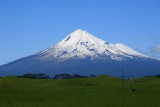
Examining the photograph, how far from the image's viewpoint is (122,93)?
58.3 metres

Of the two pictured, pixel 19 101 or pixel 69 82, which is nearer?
pixel 19 101

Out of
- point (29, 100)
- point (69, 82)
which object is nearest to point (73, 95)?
point (29, 100)

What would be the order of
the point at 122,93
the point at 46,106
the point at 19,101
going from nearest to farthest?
the point at 46,106 → the point at 19,101 → the point at 122,93

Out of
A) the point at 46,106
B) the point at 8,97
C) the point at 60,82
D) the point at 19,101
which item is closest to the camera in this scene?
the point at 46,106

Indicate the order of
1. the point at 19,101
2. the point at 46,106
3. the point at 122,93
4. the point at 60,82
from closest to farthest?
the point at 46,106 < the point at 19,101 < the point at 122,93 < the point at 60,82

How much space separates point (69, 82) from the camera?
292ft

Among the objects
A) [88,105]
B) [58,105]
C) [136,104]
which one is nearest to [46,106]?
[58,105]

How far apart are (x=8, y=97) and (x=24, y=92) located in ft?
20.4

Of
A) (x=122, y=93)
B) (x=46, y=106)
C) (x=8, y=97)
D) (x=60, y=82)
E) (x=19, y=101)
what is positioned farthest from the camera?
(x=60, y=82)

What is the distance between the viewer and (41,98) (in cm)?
5344

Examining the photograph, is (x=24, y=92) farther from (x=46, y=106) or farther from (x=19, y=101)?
(x=46, y=106)

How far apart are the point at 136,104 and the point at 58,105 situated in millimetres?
10458

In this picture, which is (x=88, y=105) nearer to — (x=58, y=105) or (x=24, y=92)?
(x=58, y=105)

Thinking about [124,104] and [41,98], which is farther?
[41,98]
